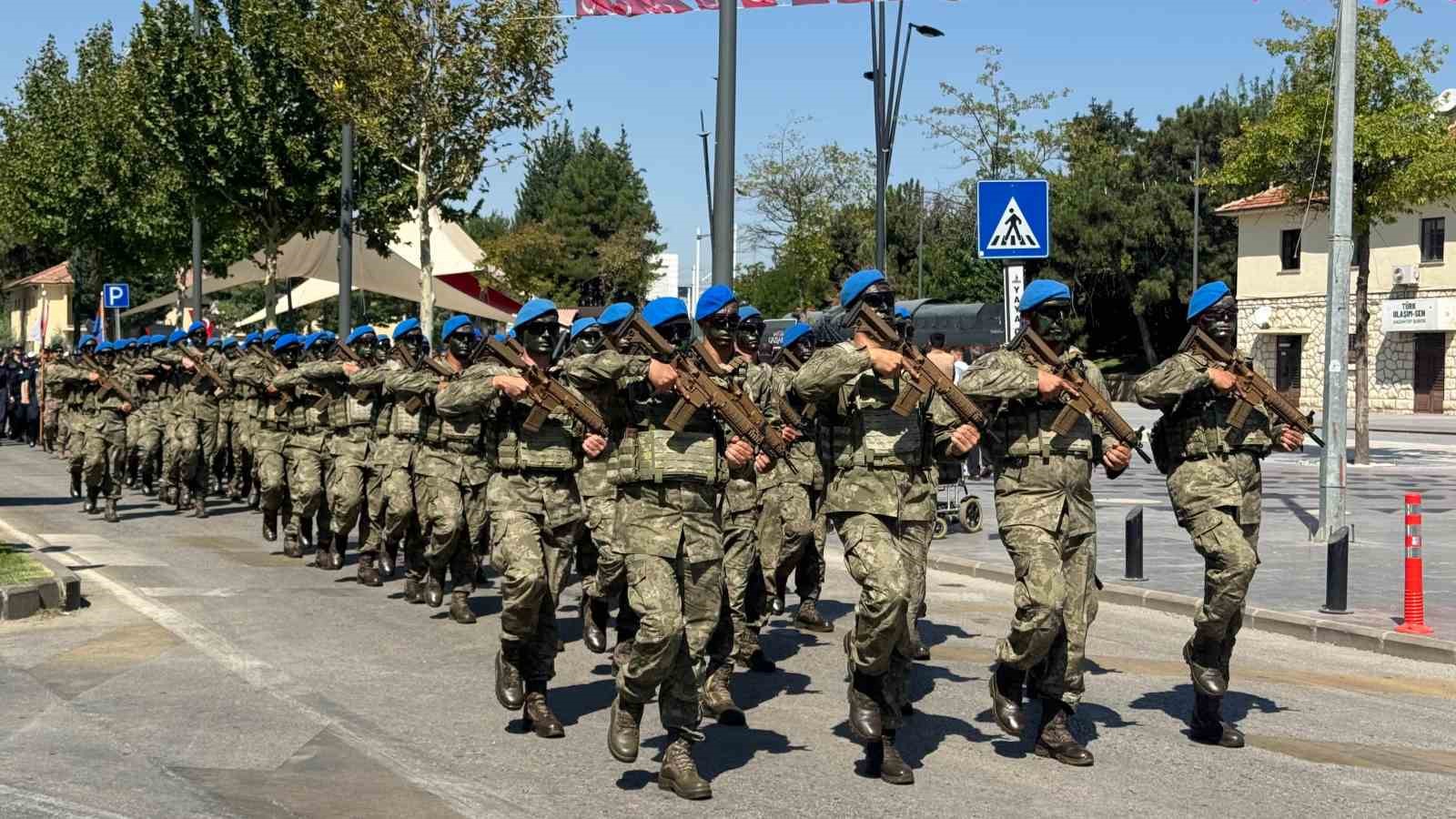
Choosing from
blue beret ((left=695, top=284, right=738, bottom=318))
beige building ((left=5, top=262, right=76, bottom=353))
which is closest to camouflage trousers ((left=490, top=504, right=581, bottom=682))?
blue beret ((left=695, top=284, right=738, bottom=318))

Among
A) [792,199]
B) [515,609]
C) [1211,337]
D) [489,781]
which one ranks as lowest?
[489,781]

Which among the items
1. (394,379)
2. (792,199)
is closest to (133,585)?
(394,379)

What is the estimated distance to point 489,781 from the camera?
6.50 meters

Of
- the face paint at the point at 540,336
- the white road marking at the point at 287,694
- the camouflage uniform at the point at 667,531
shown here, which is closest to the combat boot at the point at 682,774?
the camouflage uniform at the point at 667,531

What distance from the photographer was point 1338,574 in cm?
1105

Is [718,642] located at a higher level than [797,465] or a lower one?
lower

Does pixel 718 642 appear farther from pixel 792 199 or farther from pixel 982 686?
pixel 792 199

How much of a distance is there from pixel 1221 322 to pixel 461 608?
215 inches

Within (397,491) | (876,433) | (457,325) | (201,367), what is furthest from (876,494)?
(201,367)

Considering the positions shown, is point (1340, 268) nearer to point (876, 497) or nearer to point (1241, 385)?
point (1241, 385)

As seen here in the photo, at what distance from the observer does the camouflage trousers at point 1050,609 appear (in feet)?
22.6

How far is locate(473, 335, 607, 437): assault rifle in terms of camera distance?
25.1 ft

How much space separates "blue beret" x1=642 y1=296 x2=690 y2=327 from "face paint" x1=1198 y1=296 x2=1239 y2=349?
2638 millimetres

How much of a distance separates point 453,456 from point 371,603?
64.2 inches
